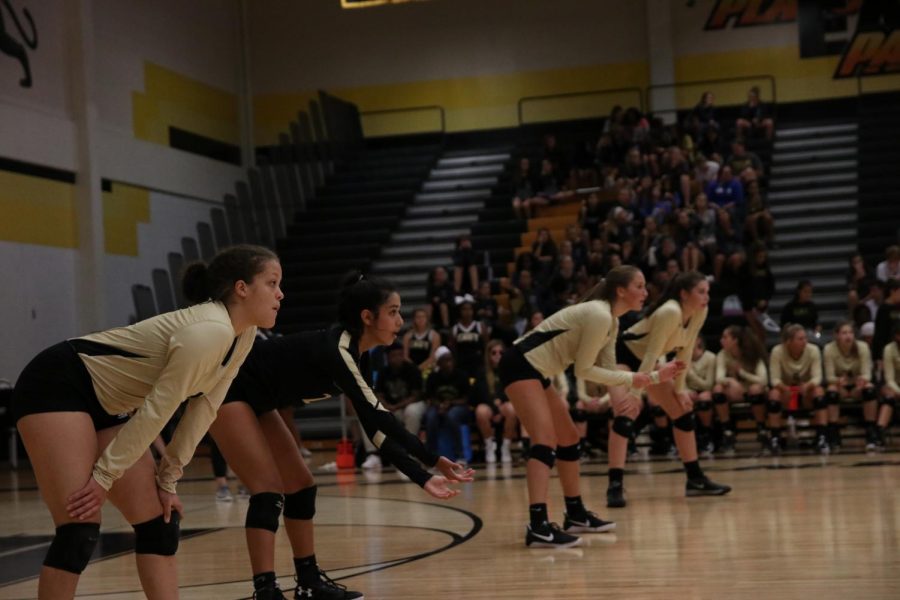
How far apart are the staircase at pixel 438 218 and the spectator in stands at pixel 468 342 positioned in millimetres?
4428

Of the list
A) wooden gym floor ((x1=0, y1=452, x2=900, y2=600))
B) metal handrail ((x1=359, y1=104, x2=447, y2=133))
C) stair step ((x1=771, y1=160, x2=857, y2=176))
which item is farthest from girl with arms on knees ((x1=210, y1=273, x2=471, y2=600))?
metal handrail ((x1=359, y1=104, x2=447, y2=133))

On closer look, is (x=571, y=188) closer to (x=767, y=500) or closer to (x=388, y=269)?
(x=388, y=269)

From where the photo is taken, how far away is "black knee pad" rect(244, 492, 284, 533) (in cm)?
504

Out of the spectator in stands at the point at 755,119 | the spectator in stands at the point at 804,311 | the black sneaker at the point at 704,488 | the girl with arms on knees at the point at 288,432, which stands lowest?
the black sneaker at the point at 704,488

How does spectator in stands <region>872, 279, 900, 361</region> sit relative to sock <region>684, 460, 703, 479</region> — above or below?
above

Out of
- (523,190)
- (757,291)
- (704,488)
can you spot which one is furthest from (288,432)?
(523,190)

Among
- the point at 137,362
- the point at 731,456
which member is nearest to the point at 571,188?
the point at 731,456

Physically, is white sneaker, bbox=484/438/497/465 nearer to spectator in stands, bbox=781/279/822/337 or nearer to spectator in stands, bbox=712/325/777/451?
spectator in stands, bbox=712/325/777/451

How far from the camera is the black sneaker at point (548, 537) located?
267 inches

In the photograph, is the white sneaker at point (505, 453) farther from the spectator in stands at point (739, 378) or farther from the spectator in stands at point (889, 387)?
the spectator in stands at point (889, 387)

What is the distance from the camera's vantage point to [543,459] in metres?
6.83

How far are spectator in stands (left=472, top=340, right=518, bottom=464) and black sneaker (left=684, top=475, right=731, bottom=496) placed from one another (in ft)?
13.7

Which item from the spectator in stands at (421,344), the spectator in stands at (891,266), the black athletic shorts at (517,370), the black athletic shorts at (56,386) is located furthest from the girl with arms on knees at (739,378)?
the black athletic shorts at (56,386)

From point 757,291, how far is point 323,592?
1059 centimetres
